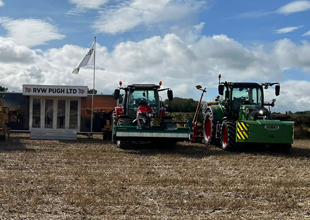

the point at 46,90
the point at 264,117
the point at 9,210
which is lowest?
the point at 9,210

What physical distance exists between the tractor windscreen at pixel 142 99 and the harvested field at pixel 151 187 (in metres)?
3.39

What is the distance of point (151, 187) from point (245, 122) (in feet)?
19.3

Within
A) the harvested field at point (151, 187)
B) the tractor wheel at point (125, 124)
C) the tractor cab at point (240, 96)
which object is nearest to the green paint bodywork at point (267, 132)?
the harvested field at point (151, 187)

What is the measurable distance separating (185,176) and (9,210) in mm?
3724

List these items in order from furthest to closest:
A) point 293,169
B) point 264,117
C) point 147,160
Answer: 1. point 264,117
2. point 147,160
3. point 293,169

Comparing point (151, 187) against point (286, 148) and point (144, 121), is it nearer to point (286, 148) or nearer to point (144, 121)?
point (144, 121)

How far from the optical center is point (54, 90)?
58.7ft

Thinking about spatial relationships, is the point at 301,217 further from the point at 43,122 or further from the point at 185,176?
the point at 43,122

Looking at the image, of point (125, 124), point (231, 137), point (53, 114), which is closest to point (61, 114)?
point (53, 114)

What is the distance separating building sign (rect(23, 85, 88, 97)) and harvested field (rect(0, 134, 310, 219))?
24.6ft

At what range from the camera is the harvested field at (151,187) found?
5.28 m

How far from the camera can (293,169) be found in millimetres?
9070

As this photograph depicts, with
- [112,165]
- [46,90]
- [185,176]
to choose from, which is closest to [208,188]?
[185,176]

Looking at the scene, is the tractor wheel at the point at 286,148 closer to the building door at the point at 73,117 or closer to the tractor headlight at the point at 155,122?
the tractor headlight at the point at 155,122
